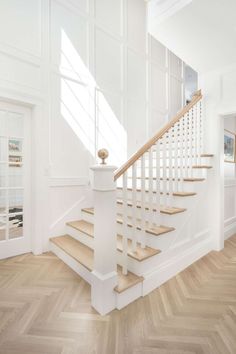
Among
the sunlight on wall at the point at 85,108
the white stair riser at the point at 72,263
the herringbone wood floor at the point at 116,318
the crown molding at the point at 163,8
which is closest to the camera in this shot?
the herringbone wood floor at the point at 116,318

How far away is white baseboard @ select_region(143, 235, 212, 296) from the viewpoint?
1.91 meters

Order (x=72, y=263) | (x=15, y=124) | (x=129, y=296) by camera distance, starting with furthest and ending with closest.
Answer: (x=15, y=124)
(x=72, y=263)
(x=129, y=296)

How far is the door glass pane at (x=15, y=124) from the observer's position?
105 inches

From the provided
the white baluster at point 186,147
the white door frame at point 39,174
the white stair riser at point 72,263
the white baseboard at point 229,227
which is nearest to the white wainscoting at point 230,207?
the white baseboard at point 229,227

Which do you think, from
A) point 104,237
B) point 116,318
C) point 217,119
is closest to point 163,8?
point 217,119

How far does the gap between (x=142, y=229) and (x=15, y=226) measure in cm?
184

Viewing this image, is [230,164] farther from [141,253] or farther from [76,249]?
[76,249]

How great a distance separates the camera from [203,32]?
8.06 ft

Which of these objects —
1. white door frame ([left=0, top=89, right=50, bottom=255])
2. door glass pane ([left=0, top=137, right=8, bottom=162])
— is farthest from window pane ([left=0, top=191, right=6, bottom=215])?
door glass pane ([left=0, top=137, right=8, bottom=162])

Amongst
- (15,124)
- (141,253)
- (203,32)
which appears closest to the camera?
(141,253)

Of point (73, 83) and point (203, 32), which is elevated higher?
point (203, 32)

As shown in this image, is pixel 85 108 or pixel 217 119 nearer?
pixel 217 119

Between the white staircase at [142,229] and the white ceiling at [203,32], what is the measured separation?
51 cm

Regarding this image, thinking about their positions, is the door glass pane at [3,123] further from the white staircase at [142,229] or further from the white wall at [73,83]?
the white staircase at [142,229]
